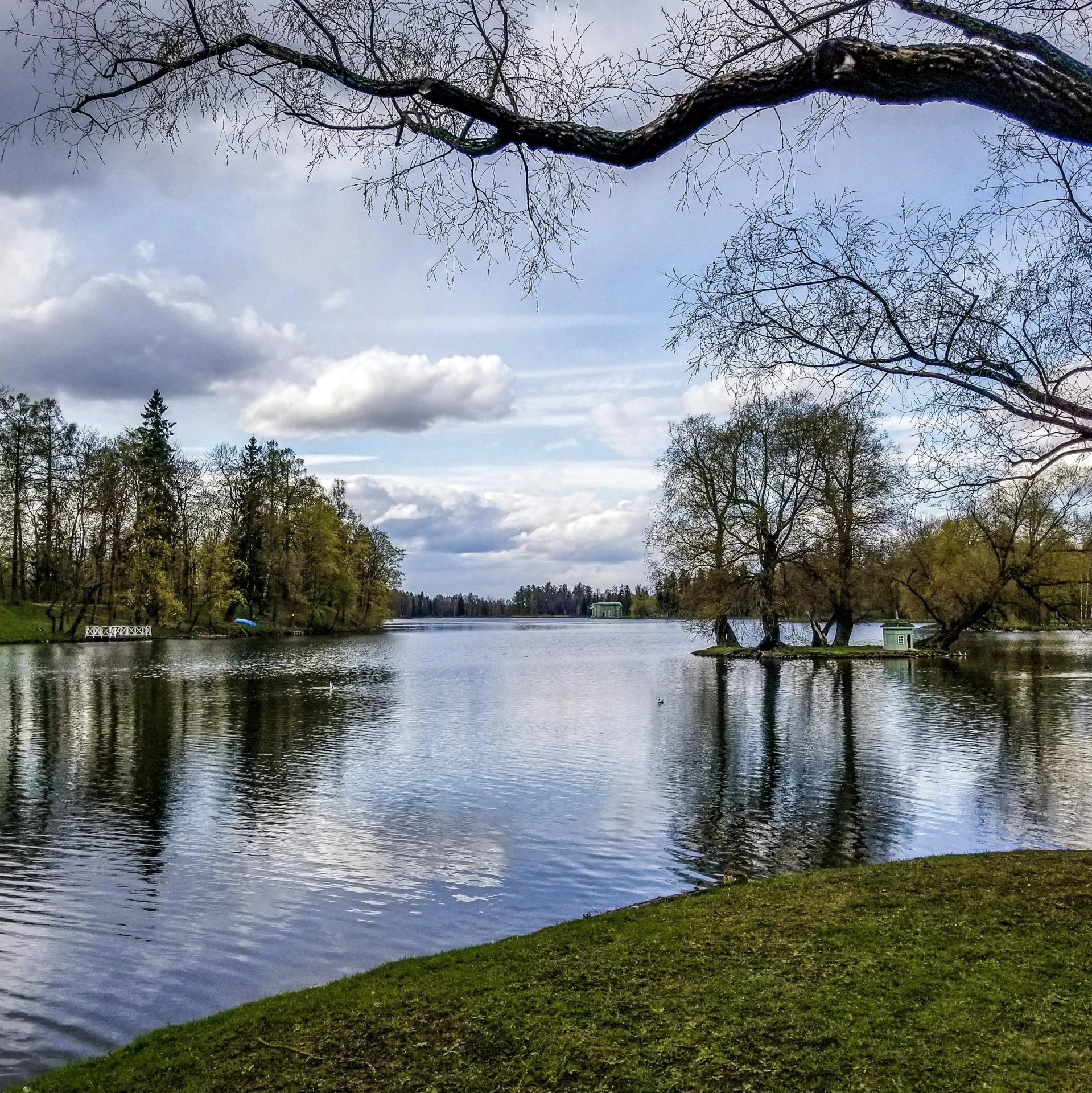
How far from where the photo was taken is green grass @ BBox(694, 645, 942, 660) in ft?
133

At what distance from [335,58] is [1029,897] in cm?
662

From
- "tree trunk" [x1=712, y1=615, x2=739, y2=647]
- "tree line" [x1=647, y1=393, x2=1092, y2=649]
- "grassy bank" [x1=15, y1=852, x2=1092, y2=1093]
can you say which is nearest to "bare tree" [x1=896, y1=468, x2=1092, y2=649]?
"tree line" [x1=647, y1=393, x2=1092, y2=649]

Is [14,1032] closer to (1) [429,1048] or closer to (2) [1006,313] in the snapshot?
(1) [429,1048]

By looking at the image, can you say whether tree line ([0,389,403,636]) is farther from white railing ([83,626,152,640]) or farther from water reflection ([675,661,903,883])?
water reflection ([675,661,903,883])

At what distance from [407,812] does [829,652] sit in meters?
33.6

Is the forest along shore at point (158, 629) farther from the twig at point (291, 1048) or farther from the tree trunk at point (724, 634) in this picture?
the twig at point (291, 1048)

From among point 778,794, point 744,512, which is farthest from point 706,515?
point 778,794

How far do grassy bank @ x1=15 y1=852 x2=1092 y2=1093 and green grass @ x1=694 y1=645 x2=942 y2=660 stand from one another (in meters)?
36.5

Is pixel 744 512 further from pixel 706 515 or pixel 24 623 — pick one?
pixel 24 623

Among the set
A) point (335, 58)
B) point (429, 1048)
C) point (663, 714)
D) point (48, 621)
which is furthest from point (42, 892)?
point (48, 621)

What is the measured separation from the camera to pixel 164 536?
211 feet

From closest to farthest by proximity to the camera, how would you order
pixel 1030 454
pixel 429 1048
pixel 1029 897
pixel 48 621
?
pixel 429 1048 → pixel 1029 897 → pixel 1030 454 → pixel 48 621

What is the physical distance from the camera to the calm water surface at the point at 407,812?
281 inches

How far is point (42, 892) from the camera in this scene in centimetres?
860
